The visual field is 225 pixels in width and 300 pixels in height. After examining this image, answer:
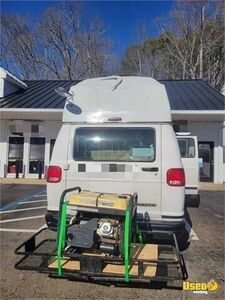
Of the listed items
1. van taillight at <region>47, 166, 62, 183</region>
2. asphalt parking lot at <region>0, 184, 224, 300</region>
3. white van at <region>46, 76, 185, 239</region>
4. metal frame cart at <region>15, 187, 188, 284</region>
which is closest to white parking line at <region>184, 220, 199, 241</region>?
asphalt parking lot at <region>0, 184, 224, 300</region>

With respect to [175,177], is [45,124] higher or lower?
higher

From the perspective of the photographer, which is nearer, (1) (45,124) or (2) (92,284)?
(2) (92,284)

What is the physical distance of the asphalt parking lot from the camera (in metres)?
3.93

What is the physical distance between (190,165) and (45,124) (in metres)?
9.82

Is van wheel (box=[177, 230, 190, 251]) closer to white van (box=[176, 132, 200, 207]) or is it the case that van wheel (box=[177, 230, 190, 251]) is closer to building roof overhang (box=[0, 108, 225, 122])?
white van (box=[176, 132, 200, 207])

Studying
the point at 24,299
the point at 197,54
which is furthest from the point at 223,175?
the point at 197,54

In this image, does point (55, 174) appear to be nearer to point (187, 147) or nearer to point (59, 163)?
point (59, 163)

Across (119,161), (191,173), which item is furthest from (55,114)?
(119,161)

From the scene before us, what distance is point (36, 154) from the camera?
17.7 metres

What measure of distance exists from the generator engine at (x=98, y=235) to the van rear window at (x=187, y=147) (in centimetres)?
666

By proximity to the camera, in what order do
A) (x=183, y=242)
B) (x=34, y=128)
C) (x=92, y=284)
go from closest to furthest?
(x=92, y=284) → (x=183, y=242) → (x=34, y=128)

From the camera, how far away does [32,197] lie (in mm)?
11180

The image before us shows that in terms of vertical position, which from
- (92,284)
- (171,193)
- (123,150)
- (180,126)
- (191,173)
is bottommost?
(92,284)

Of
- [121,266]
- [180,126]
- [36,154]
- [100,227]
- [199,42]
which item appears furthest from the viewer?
[199,42]
